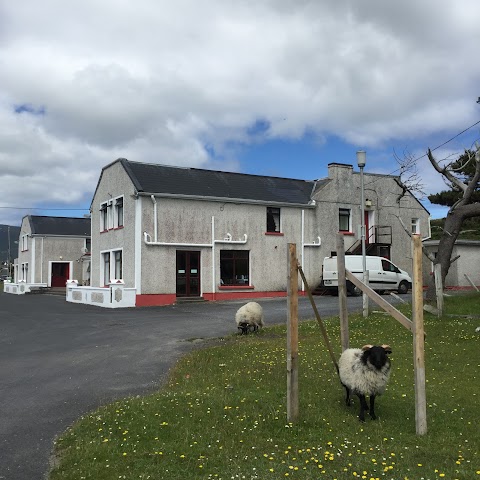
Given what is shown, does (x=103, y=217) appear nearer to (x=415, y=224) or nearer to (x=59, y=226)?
(x=59, y=226)

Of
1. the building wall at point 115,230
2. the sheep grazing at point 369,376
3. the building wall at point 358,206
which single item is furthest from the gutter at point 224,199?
the sheep grazing at point 369,376

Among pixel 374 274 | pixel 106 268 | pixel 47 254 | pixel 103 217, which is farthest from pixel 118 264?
pixel 47 254

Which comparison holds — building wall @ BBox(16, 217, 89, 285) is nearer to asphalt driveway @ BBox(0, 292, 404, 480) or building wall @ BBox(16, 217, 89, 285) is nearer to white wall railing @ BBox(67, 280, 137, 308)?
white wall railing @ BBox(67, 280, 137, 308)

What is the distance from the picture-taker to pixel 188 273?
28656 millimetres

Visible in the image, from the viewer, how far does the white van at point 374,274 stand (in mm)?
29500

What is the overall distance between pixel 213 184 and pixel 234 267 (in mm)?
5152

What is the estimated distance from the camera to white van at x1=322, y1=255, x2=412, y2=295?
29.5 meters

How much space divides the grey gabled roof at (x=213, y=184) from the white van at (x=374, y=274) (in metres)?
4.99

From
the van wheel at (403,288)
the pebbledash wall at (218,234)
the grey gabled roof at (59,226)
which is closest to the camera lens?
the pebbledash wall at (218,234)

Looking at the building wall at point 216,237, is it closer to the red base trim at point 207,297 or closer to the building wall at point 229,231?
the building wall at point 229,231

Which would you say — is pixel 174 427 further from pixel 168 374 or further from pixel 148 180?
pixel 148 180

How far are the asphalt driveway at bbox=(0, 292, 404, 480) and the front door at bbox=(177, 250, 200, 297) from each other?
3954 mm

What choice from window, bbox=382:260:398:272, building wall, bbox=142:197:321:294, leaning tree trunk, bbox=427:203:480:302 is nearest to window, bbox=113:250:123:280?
building wall, bbox=142:197:321:294

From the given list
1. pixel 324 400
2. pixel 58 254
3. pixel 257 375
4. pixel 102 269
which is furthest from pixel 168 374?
pixel 58 254
